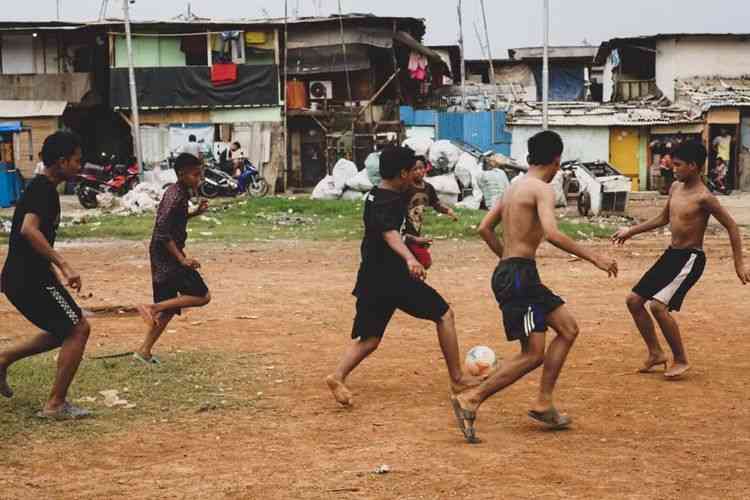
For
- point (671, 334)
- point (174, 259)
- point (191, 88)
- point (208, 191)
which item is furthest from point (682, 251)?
point (191, 88)

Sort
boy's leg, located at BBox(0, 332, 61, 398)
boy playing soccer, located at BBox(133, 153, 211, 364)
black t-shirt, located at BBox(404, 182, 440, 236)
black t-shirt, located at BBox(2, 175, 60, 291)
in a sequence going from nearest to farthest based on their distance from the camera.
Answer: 1. black t-shirt, located at BBox(2, 175, 60, 291)
2. boy's leg, located at BBox(0, 332, 61, 398)
3. boy playing soccer, located at BBox(133, 153, 211, 364)
4. black t-shirt, located at BBox(404, 182, 440, 236)

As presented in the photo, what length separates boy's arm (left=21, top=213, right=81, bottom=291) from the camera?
567 centimetres

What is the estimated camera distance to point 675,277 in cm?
691

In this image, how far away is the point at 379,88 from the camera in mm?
34219

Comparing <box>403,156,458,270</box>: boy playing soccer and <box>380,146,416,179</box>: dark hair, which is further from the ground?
<box>380,146,416,179</box>: dark hair

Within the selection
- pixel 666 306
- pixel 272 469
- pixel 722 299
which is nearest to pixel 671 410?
pixel 666 306

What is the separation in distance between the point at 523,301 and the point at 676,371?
75.6 inches

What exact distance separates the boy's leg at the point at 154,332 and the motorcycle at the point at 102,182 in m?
17.3

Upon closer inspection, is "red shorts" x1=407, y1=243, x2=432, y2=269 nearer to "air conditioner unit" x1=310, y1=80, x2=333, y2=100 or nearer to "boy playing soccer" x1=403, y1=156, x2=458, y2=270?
"boy playing soccer" x1=403, y1=156, x2=458, y2=270

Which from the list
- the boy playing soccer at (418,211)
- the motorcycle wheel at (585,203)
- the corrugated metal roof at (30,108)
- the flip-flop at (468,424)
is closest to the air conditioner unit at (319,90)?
the corrugated metal roof at (30,108)

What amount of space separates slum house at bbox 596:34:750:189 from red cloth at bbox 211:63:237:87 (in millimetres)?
11504

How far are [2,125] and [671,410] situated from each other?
24706 mm

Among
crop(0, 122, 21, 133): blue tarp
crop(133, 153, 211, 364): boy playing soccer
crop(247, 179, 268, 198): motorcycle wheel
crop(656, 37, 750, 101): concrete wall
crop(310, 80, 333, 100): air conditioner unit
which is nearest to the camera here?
crop(133, 153, 211, 364): boy playing soccer

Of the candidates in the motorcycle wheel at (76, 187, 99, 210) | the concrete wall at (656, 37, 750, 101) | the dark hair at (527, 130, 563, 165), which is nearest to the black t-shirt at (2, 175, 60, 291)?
the dark hair at (527, 130, 563, 165)
